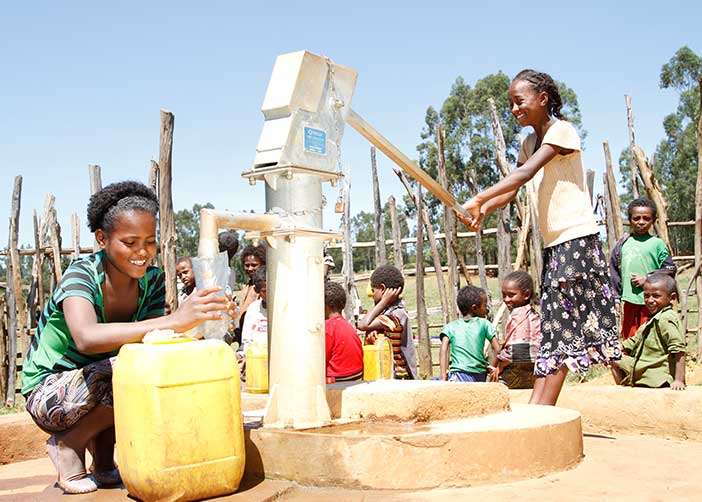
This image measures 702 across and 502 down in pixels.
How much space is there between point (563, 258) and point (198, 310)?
1.86m

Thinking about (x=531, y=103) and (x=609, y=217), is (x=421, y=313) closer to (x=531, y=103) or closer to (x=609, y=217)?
(x=609, y=217)

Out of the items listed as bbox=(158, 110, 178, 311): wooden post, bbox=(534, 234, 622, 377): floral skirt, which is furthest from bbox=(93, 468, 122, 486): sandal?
bbox=(158, 110, 178, 311): wooden post

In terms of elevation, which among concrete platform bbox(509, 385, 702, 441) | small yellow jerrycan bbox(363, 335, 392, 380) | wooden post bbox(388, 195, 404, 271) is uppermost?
wooden post bbox(388, 195, 404, 271)

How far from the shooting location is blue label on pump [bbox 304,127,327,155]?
298 cm

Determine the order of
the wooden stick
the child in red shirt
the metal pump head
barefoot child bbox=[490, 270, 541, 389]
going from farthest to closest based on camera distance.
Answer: barefoot child bbox=[490, 270, 541, 389], the child in red shirt, the wooden stick, the metal pump head

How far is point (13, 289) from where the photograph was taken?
919 cm

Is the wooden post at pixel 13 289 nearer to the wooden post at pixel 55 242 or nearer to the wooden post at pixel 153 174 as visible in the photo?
the wooden post at pixel 55 242

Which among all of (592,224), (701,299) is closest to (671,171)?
(701,299)

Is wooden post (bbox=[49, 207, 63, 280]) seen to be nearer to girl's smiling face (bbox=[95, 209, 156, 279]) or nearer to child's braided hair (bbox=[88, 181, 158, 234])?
child's braided hair (bbox=[88, 181, 158, 234])

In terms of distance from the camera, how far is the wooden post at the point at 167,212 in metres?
6.49

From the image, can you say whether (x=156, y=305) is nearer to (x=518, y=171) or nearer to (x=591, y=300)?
(x=518, y=171)

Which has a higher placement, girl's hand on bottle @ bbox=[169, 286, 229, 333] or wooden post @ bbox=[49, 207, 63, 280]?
wooden post @ bbox=[49, 207, 63, 280]

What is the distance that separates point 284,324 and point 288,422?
1.23 feet

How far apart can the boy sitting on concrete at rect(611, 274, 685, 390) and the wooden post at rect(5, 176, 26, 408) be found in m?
7.09
